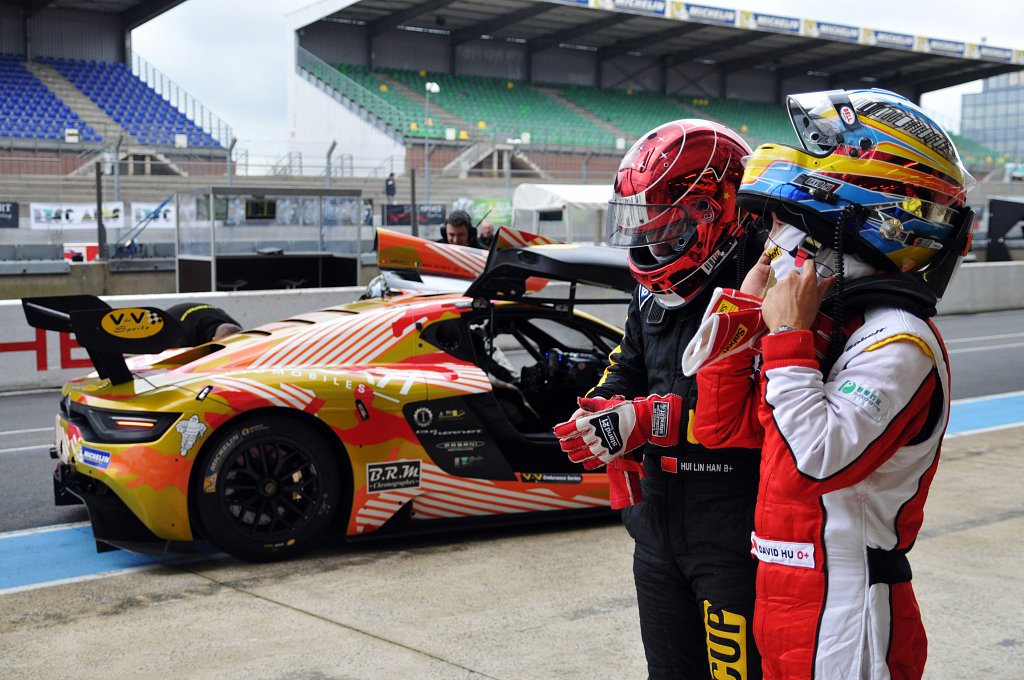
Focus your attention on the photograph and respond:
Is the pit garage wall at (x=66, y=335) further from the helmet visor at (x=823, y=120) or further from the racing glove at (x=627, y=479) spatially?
the helmet visor at (x=823, y=120)

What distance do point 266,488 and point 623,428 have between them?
10.6 feet

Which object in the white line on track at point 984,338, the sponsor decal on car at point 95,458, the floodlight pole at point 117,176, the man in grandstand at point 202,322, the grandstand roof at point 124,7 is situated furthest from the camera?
the grandstand roof at point 124,7

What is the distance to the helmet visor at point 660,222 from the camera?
9.07ft

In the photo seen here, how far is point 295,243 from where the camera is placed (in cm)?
1675

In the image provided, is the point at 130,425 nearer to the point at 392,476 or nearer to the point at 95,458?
the point at 95,458

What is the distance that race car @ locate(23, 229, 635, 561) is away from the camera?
5219 mm

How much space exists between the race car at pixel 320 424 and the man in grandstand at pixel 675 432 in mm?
2573

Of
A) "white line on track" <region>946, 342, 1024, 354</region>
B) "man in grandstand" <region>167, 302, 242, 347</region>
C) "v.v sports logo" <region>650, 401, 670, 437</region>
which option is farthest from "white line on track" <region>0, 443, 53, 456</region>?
"white line on track" <region>946, 342, 1024, 354</region>

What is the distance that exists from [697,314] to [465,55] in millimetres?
45309

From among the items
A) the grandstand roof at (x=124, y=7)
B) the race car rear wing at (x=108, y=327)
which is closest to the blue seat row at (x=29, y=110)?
the grandstand roof at (x=124, y=7)

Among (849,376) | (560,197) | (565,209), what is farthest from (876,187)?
(565,209)

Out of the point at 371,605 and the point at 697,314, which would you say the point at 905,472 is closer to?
the point at 697,314

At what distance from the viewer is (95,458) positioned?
17.1 ft

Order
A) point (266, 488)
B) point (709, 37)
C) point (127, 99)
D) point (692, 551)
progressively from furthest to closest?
point (709, 37) → point (127, 99) → point (266, 488) → point (692, 551)
